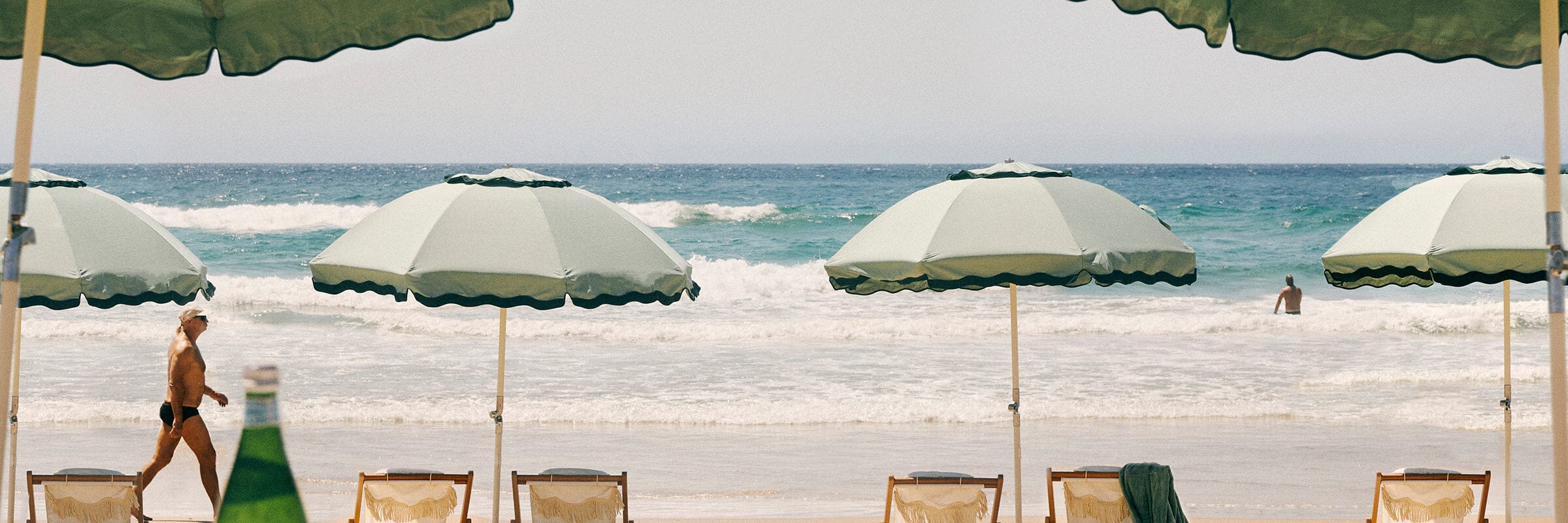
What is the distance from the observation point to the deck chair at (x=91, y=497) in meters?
6.20

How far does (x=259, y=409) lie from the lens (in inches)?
51.8

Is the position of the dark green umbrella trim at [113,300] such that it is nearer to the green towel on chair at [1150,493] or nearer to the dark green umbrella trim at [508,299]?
the dark green umbrella trim at [508,299]

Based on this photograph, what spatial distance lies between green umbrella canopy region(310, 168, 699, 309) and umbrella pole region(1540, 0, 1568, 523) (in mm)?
3458

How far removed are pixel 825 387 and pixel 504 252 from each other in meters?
10.00

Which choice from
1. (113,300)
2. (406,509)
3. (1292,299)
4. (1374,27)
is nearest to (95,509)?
(113,300)

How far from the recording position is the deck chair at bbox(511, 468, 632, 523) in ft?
20.5

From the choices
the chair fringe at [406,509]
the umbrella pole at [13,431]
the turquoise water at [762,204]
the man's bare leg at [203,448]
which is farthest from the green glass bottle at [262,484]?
the turquoise water at [762,204]

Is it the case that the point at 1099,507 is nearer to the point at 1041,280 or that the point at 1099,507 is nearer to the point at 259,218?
the point at 1041,280

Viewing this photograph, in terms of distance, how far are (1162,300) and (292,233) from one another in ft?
82.5

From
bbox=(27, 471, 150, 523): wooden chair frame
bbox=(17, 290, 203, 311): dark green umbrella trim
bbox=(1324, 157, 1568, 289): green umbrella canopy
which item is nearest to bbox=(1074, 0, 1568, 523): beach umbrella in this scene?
bbox=(1324, 157, 1568, 289): green umbrella canopy

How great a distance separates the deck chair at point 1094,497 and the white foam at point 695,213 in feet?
110

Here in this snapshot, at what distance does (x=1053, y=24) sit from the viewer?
50.2 meters

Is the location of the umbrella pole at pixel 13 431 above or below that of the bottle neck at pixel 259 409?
below

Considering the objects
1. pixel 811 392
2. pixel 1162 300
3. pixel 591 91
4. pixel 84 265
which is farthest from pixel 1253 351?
pixel 591 91
